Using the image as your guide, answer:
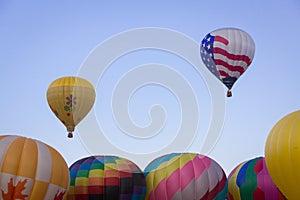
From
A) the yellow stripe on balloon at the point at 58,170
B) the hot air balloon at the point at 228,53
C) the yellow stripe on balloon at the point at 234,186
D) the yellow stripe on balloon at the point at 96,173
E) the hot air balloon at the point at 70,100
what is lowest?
the yellow stripe on balloon at the point at 234,186

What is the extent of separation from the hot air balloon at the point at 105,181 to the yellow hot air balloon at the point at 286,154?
4.77 m

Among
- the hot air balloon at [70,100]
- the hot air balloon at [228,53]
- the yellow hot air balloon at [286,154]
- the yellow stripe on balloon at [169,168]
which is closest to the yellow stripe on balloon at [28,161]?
the yellow stripe on balloon at [169,168]

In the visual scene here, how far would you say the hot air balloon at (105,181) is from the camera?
1573cm

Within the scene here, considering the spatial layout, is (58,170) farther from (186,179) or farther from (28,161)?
(186,179)

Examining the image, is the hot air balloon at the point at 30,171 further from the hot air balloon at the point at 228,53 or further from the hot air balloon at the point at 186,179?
the hot air balloon at the point at 228,53

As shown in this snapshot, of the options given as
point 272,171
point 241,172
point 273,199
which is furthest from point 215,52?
point 272,171

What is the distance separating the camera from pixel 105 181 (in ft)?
51.9

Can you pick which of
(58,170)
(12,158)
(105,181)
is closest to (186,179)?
(105,181)

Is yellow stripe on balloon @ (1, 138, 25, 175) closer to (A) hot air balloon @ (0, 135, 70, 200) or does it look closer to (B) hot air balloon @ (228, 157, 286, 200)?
(A) hot air balloon @ (0, 135, 70, 200)

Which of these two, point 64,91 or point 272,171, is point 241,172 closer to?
point 272,171

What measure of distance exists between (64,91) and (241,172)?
27.3ft

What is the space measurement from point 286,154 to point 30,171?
584 centimetres

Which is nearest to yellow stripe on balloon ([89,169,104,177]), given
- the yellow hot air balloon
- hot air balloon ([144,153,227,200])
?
hot air balloon ([144,153,227,200])

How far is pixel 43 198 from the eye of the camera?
13.1 metres
